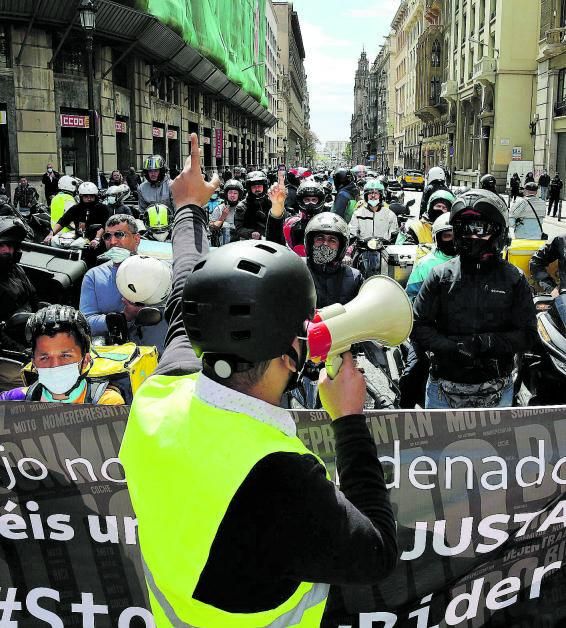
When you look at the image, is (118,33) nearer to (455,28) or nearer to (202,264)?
(202,264)

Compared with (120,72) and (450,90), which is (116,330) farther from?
(450,90)

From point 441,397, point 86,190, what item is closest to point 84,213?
point 86,190

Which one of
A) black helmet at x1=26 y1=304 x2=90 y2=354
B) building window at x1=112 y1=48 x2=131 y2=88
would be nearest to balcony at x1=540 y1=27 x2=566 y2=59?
building window at x1=112 y1=48 x2=131 y2=88

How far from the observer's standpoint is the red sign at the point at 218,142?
157 ft

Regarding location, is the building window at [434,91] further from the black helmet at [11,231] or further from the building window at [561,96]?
the black helmet at [11,231]

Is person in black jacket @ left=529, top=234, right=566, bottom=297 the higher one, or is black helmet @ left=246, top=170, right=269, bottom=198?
black helmet @ left=246, top=170, right=269, bottom=198

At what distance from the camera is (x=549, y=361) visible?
504 centimetres

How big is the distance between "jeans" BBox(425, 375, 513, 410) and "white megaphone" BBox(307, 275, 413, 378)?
7.84ft

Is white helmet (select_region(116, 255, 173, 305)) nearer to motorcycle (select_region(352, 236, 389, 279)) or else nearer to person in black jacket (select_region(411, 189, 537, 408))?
person in black jacket (select_region(411, 189, 537, 408))

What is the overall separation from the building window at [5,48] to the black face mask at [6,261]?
59.1 ft

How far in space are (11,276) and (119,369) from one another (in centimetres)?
236

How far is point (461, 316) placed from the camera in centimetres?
398

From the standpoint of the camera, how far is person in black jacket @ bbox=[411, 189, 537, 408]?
3893 millimetres

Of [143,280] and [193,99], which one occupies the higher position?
[193,99]
